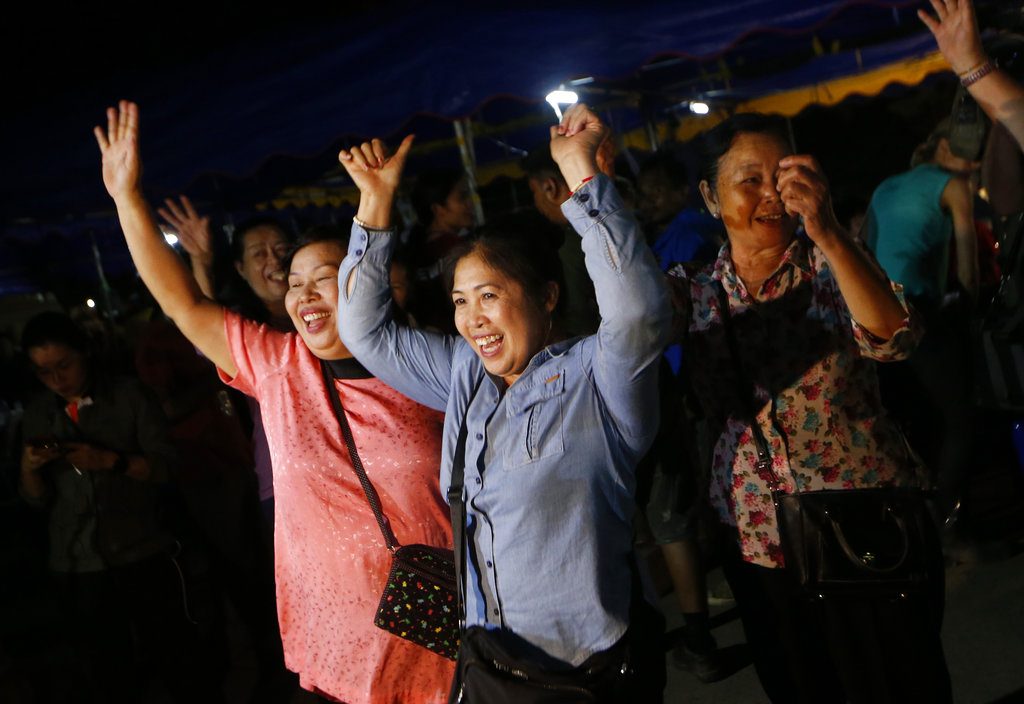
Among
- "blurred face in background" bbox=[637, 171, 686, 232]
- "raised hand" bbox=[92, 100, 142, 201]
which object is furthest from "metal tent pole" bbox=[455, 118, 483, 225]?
"raised hand" bbox=[92, 100, 142, 201]

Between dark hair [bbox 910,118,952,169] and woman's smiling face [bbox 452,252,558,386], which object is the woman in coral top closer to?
woman's smiling face [bbox 452,252,558,386]

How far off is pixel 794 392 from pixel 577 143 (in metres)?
0.95

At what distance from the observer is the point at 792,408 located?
8.13ft

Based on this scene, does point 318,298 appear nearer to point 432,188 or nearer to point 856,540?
point 856,540

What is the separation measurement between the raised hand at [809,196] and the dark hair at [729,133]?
32 centimetres

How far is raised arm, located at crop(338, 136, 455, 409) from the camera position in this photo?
2.42 m

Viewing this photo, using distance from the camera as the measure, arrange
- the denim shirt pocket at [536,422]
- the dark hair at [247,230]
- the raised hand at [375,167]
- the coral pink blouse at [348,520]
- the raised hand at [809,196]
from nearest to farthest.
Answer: the denim shirt pocket at [536,422]
the raised hand at [809,196]
the raised hand at [375,167]
the coral pink blouse at [348,520]
the dark hair at [247,230]

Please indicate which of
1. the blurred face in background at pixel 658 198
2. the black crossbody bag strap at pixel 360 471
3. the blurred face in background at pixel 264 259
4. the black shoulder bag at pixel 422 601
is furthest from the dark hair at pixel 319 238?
the blurred face in background at pixel 658 198

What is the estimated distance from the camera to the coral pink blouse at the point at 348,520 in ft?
8.37

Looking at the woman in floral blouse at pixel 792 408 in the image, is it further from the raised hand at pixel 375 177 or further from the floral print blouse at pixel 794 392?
the raised hand at pixel 375 177

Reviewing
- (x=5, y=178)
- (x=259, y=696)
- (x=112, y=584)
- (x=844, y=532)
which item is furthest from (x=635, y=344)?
(x=5, y=178)

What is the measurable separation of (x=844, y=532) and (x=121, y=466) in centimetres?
292

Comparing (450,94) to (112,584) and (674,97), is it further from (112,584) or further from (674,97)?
(674,97)

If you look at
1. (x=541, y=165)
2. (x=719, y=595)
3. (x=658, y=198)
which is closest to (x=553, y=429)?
(x=541, y=165)
